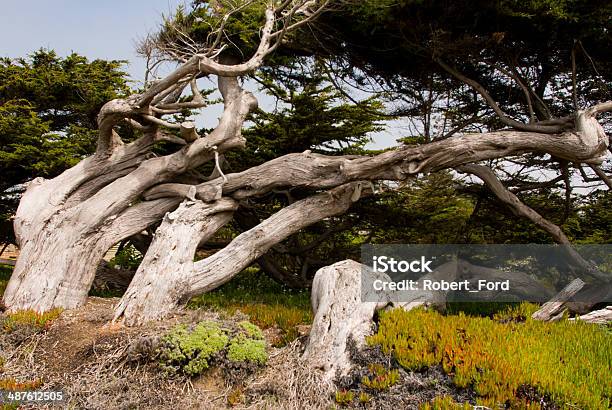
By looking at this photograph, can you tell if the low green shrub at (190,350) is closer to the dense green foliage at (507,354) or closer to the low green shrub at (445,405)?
the dense green foliage at (507,354)

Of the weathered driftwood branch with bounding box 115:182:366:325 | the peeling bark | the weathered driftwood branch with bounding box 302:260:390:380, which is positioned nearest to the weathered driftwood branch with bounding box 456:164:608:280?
the weathered driftwood branch with bounding box 115:182:366:325

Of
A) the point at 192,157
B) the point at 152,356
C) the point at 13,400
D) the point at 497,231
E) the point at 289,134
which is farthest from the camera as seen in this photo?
the point at 497,231

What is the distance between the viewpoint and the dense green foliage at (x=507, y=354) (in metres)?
4.33

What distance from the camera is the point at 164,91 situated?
9.16 meters

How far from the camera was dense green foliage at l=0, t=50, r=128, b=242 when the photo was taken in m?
10.6

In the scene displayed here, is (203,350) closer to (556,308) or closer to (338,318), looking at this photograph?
(338,318)

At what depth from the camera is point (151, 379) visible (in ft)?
17.3

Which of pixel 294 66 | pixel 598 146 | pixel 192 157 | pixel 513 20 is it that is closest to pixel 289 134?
pixel 294 66

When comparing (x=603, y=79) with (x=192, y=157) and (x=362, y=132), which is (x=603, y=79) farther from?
(x=192, y=157)

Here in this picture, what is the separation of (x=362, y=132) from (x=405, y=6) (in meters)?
3.61
